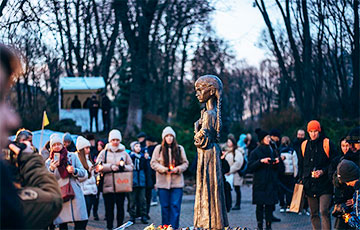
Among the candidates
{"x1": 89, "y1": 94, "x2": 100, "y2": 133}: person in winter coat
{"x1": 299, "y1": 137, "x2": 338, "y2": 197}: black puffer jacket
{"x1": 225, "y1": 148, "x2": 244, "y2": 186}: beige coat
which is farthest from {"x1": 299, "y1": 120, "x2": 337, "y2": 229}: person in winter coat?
{"x1": 89, "y1": 94, "x2": 100, "y2": 133}: person in winter coat

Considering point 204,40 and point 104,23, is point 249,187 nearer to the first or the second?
point 104,23

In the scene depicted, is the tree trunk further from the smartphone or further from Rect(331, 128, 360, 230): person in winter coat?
the smartphone

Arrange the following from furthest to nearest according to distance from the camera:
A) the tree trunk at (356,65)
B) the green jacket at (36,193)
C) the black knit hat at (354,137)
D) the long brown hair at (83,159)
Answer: the tree trunk at (356,65)
the long brown hair at (83,159)
the black knit hat at (354,137)
the green jacket at (36,193)

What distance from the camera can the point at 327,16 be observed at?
1035 inches

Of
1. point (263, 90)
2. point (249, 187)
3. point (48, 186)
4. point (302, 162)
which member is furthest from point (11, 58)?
point (263, 90)

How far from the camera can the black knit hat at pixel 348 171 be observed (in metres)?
8.21

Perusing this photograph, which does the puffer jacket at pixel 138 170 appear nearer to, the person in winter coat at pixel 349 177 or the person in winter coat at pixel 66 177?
the person in winter coat at pixel 66 177

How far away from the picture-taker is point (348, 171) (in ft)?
27.0

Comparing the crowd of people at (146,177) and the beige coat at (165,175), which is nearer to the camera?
the crowd of people at (146,177)

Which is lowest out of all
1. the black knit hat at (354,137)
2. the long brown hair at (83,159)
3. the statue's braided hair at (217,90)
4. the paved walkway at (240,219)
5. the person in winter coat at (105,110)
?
the paved walkway at (240,219)

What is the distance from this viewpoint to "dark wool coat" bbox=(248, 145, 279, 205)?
11273 mm

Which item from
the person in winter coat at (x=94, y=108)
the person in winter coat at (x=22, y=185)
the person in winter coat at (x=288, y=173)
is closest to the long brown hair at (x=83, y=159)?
the person in winter coat at (x=288, y=173)

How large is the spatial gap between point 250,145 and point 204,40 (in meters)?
18.3

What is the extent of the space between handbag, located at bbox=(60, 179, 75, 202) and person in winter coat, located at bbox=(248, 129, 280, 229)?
4.03 metres
